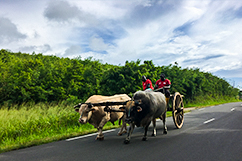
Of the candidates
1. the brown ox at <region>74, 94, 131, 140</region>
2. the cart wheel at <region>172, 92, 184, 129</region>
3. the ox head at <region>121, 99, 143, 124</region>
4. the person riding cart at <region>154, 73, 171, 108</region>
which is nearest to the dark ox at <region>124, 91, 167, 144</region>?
the ox head at <region>121, 99, 143, 124</region>

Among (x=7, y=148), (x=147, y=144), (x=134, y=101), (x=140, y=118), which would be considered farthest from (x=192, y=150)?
(x=7, y=148)

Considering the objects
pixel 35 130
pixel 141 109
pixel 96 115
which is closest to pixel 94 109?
pixel 96 115

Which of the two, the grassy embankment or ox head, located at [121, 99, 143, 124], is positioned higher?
ox head, located at [121, 99, 143, 124]

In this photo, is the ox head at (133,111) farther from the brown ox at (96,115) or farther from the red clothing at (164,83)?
the red clothing at (164,83)

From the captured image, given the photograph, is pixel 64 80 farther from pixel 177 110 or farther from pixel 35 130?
pixel 177 110

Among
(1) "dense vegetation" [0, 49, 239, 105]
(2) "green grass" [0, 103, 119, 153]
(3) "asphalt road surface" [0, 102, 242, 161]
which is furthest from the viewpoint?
(1) "dense vegetation" [0, 49, 239, 105]

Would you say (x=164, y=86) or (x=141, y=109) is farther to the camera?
(x=164, y=86)

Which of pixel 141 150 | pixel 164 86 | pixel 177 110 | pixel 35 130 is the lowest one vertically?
pixel 141 150

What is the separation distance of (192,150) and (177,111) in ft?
12.0

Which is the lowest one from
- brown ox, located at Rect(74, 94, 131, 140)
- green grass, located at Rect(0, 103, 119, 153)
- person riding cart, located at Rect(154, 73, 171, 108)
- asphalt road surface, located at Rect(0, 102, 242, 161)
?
asphalt road surface, located at Rect(0, 102, 242, 161)

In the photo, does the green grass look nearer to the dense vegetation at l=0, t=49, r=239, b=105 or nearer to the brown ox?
the brown ox

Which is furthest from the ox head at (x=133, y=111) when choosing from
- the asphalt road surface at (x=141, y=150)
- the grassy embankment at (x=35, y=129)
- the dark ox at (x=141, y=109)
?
the grassy embankment at (x=35, y=129)

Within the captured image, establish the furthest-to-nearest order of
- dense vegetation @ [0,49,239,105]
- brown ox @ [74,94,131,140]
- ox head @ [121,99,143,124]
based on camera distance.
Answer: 1. dense vegetation @ [0,49,239,105]
2. brown ox @ [74,94,131,140]
3. ox head @ [121,99,143,124]

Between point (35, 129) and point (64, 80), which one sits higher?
point (64, 80)
